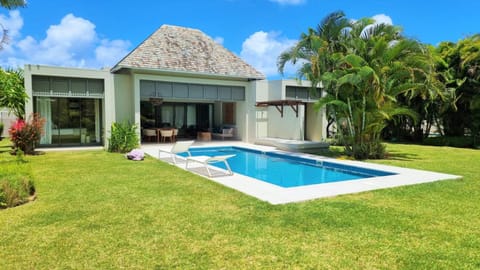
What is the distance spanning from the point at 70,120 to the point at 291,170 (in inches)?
505

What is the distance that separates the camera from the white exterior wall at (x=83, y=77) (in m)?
15.0

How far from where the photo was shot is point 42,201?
6668mm

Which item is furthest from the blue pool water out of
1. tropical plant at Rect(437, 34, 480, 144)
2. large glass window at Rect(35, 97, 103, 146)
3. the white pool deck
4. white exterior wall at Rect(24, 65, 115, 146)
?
tropical plant at Rect(437, 34, 480, 144)

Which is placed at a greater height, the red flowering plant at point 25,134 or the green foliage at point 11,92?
the green foliage at point 11,92

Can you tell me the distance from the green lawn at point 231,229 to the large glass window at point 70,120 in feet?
35.3

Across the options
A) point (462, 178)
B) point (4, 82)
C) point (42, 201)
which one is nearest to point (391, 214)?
point (462, 178)

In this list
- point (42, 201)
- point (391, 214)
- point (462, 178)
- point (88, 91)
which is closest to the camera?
point (391, 214)

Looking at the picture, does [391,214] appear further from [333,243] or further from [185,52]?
[185,52]

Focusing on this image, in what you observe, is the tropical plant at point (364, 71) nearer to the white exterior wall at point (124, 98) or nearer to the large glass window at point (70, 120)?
the white exterior wall at point (124, 98)

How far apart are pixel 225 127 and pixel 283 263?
1947 centimetres

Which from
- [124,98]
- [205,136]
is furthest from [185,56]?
[205,136]

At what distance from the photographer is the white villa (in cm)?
1638

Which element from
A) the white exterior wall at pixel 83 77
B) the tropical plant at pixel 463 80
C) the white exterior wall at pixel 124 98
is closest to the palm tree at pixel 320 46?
the white exterior wall at pixel 124 98

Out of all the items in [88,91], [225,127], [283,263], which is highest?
[88,91]
